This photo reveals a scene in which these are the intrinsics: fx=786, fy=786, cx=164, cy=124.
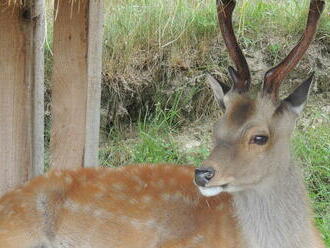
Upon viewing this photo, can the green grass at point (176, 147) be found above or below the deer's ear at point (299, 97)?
below

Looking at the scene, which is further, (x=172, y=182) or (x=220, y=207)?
(x=172, y=182)

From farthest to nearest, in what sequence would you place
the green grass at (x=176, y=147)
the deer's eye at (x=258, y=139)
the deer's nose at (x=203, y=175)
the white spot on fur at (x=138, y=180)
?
the green grass at (x=176, y=147), the white spot on fur at (x=138, y=180), the deer's eye at (x=258, y=139), the deer's nose at (x=203, y=175)

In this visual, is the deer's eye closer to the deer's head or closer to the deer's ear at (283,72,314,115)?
the deer's head

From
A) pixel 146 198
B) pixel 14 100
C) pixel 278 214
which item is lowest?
pixel 146 198

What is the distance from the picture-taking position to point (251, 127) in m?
4.73

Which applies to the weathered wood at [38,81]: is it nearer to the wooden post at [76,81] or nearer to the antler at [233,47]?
the wooden post at [76,81]

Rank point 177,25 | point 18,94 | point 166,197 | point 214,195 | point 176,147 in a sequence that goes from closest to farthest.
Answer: point 214,195 → point 166,197 → point 18,94 → point 176,147 → point 177,25

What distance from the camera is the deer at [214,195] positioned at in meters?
4.74

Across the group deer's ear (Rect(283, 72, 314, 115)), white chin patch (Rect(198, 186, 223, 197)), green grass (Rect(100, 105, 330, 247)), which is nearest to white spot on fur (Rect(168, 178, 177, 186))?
white chin patch (Rect(198, 186, 223, 197))

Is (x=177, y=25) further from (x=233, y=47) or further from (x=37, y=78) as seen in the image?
(x=233, y=47)

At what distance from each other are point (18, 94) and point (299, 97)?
6.34 feet

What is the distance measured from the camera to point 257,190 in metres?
4.91

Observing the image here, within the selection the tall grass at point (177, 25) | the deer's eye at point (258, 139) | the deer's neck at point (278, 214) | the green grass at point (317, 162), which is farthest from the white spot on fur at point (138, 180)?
the tall grass at point (177, 25)

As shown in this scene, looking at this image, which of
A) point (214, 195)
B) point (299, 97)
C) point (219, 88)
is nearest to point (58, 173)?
point (214, 195)
